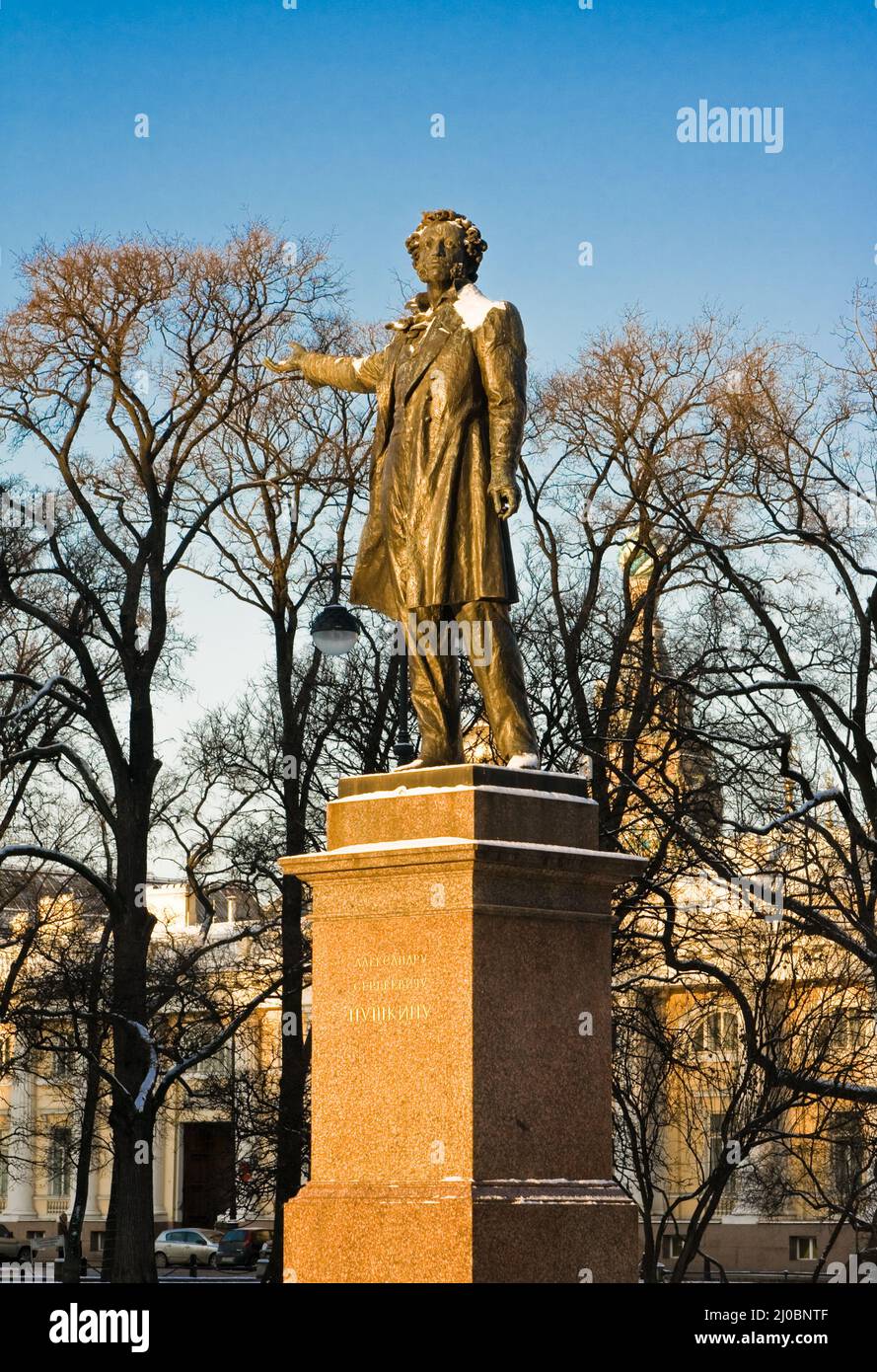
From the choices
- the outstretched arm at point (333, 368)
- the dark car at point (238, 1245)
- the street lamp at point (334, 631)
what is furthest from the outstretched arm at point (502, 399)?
the dark car at point (238, 1245)

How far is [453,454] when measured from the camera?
35.9 ft

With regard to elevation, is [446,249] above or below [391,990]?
above

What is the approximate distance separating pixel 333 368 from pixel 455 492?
52.6 inches

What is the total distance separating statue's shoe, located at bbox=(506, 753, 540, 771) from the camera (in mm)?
10656

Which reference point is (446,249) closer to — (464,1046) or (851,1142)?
(464,1046)

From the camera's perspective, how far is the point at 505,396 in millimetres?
10883

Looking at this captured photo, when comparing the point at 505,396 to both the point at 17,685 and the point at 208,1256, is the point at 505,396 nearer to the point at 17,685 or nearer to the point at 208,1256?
the point at 17,685

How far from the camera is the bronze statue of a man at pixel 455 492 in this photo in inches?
428

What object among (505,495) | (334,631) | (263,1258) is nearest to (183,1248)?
(263,1258)

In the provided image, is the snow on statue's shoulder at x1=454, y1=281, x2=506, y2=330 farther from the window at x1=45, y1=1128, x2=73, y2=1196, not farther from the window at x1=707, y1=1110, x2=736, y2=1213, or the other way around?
the window at x1=45, y1=1128, x2=73, y2=1196

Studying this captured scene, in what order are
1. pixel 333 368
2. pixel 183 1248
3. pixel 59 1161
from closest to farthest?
pixel 333 368 < pixel 59 1161 < pixel 183 1248

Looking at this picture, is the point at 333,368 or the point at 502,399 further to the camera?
the point at 333,368

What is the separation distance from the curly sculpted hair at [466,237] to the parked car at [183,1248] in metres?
53.2

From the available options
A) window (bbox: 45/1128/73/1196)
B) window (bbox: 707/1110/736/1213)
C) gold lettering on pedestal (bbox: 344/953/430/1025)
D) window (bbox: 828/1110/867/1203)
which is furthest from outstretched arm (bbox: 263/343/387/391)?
window (bbox: 45/1128/73/1196)
